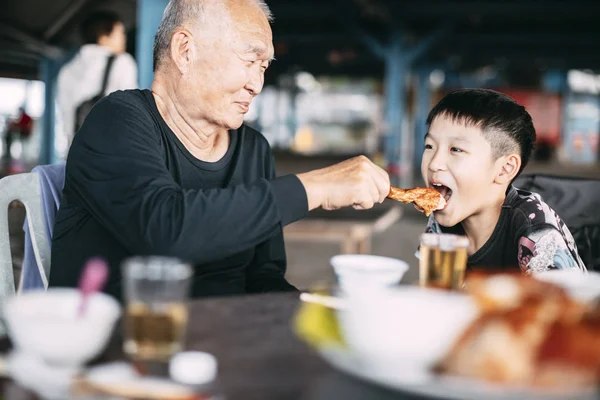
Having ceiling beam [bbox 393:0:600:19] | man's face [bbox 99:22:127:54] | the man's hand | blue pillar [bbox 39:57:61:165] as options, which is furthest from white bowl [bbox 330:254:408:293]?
ceiling beam [bbox 393:0:600:19]

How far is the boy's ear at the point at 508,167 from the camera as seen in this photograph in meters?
2.13

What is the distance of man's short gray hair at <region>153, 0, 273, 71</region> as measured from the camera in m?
1.76

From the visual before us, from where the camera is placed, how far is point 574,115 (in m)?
28.7

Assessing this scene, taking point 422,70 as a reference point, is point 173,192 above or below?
below

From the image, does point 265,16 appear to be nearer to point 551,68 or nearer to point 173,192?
point 173,192

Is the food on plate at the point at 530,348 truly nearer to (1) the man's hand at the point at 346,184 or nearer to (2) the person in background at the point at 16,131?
(1) the man's hand at the point at 346,184

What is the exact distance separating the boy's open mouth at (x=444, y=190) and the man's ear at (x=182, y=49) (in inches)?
32.1

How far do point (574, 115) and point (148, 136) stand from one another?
29.6m

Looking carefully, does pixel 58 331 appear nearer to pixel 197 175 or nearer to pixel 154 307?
pixel 154 307

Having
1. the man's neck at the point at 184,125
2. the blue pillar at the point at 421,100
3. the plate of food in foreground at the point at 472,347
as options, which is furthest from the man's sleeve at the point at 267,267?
the blue pillar at the point at 421,100

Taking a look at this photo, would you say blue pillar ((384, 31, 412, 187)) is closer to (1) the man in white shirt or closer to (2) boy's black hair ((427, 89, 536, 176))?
(1) the man in white shirt

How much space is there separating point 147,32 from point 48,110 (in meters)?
8.99

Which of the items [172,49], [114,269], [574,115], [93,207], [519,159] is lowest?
[114,269]

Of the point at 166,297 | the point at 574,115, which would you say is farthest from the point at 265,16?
the point at 574,115
